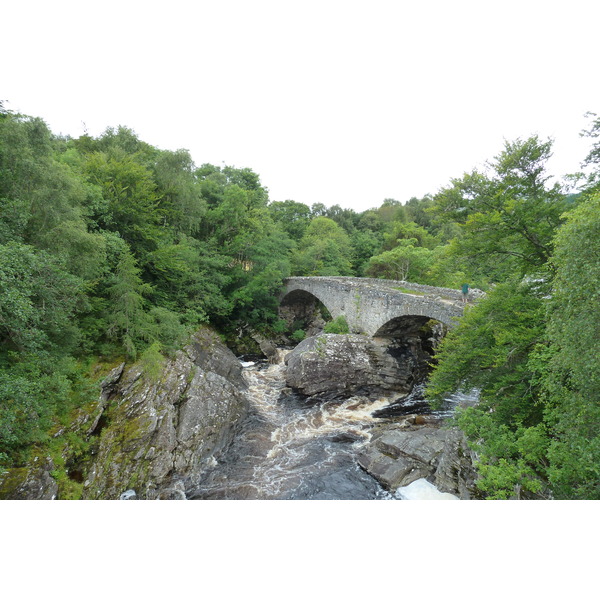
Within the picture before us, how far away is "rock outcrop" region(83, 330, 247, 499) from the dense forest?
782mm

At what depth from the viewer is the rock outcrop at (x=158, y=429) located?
757 centimetres

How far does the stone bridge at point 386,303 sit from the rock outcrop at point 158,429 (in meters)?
8.56

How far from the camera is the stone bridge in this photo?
12.9 meters

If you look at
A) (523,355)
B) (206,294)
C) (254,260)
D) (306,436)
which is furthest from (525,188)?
(254,260)

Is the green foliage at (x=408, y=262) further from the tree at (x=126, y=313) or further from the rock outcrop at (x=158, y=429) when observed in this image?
the tree at (x=126, y=313)

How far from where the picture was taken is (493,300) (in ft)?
25.9

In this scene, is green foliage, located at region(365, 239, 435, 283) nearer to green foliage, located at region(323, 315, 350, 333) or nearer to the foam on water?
green foliage, located at region(323, 315, 350, 333)

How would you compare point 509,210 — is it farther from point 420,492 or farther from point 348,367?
point 348,367

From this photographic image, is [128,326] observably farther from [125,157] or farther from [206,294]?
[125,157]

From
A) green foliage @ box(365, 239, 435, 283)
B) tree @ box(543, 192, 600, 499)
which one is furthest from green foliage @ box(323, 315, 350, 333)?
tree @ box(543, 192, 600, 499)

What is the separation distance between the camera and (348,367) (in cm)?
1508

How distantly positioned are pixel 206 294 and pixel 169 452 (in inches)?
371

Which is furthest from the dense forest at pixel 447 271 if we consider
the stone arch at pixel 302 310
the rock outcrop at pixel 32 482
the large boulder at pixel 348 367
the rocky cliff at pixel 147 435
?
the stone arch at pixel 302 310

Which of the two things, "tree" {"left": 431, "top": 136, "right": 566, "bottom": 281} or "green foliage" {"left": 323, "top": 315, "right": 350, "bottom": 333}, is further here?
"green foliage" {"left": 323, "top": 315, "right": 350, "bottom": 333}
